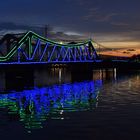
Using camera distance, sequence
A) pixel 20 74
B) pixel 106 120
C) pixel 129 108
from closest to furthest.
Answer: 1. pixel 106 120
2. pixel 129 108
3. pixel 20 74

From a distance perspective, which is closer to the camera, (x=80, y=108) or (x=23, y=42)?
(x=80, y=108)

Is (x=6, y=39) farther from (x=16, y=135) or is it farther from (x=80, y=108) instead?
(x=16, y=135)

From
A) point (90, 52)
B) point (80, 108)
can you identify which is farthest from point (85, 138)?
point (90, 52)

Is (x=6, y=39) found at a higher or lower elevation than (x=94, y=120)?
higher

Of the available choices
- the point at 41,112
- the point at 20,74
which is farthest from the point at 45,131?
the point at 20,74

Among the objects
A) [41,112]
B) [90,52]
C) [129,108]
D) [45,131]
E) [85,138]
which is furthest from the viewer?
[90,52]

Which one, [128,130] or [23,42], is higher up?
[23,42]

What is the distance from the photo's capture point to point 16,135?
901 inches

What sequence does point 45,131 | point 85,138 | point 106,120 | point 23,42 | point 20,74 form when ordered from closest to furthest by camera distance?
point 85,138
point 45,131
point 106,120
point 20,74
point 23,42

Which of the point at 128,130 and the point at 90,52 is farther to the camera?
the point at 90,52

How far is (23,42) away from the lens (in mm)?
116250

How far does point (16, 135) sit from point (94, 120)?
23.1 feet

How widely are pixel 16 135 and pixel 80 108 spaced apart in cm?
1319

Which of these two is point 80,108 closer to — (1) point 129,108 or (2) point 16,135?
(1) point 129,108
